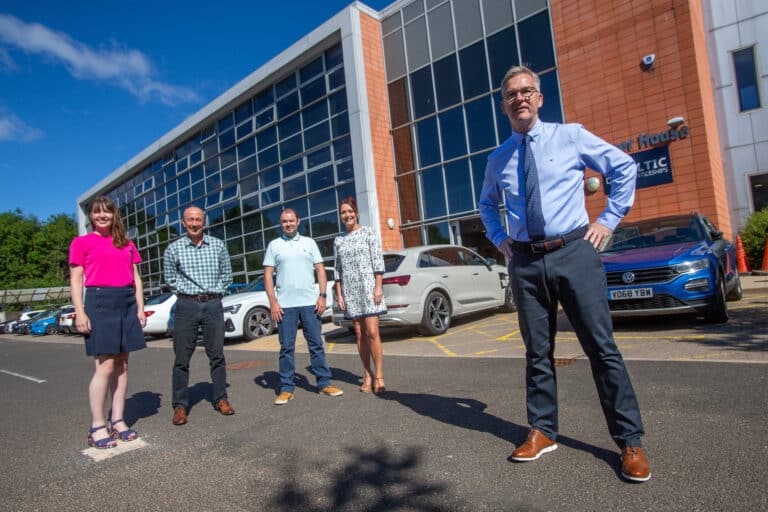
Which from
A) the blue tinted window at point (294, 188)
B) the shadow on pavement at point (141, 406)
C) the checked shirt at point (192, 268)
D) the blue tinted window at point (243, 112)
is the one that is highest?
the blue tinted window at point (243, 112)

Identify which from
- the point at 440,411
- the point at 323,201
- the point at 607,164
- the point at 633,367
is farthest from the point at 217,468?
the point at 323,201

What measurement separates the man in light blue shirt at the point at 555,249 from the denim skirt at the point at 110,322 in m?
2.84

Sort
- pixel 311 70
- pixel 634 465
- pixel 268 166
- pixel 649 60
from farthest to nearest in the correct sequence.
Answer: pixel 268 166, pixel 311 70, pixel 649 60, pixel 634 465

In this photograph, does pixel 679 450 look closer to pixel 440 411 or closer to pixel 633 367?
pixel 440 411

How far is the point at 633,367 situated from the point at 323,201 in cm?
1579

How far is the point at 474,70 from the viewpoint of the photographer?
1598cm

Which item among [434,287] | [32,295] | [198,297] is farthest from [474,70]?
[32,295]

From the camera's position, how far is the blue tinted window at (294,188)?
20000mm

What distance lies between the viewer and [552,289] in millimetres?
2643

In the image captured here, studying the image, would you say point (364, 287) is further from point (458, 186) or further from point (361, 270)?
point (458, 186)

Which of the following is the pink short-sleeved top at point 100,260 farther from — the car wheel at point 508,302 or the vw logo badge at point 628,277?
the car wheel at point 508,302

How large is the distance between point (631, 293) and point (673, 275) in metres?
0.50

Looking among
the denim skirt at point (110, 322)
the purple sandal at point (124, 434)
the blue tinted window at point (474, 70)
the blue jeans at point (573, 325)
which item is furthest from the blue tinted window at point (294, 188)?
the blue jeans at point (573, 325)

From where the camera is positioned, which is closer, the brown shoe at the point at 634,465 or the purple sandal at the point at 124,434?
the brown shoe at the point at 634,465
